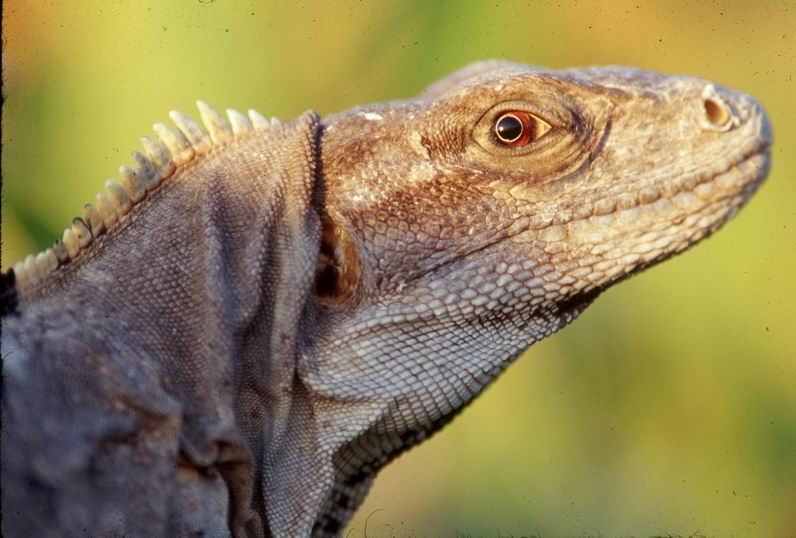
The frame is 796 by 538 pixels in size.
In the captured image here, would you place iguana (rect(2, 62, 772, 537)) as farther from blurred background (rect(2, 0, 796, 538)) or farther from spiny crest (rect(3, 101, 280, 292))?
blurred background (rect(2, 0, 796, 538))

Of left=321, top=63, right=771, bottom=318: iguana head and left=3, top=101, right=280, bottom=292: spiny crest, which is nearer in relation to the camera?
left=3, top=101, right=280, bottom=292: spiny crest

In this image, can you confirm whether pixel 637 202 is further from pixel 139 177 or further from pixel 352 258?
pixel 139 177

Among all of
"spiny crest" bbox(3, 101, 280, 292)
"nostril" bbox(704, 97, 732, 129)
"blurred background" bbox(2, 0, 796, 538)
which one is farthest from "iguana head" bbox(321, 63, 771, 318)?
"blurred background" bbox(2, 0, 796, 538)

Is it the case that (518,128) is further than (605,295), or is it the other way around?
(605,295)

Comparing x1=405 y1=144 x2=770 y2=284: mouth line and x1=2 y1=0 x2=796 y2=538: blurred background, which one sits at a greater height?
x1=2 y1=0 x2=796 y2=538: blurred background

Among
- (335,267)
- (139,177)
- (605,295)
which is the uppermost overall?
(605,295)

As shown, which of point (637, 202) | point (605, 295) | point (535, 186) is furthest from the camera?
point (605, 295)

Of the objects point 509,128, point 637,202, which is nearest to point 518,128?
point 509,128
